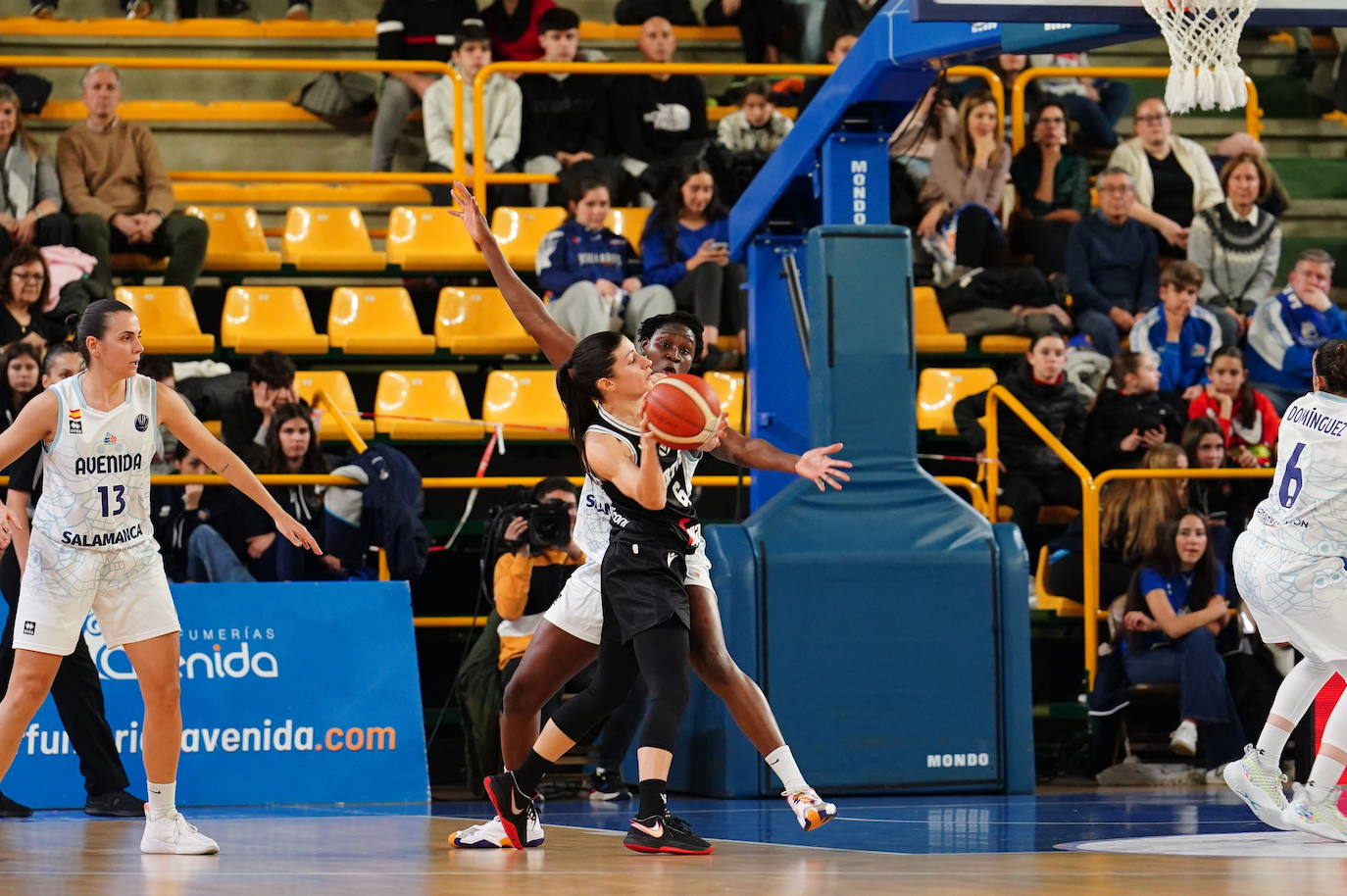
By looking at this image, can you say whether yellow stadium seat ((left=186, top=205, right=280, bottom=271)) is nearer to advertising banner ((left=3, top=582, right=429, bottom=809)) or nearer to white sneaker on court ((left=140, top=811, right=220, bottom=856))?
advertising banner ((left=3, top=582, right=429, bottom=809))

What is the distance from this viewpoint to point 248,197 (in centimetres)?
1472

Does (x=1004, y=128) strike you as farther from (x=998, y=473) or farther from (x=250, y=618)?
(x=250, y=618)

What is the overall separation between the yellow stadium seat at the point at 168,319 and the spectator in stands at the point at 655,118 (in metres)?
3.44

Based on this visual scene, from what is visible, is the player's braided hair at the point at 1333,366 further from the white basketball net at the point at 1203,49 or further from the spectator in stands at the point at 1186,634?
the spectator in stands at the point at 1186,634

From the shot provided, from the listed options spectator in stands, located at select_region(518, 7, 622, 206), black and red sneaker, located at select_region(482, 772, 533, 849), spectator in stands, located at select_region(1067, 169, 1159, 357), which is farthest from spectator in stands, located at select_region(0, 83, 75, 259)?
black and red sneaker, located at select_region(482, 772, 533, 849)

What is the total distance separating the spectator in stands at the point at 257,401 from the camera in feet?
35.3

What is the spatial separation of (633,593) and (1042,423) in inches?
226

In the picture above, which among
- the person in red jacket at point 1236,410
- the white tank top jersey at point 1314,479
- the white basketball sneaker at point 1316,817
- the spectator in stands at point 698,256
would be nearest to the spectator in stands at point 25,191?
the spectator in stands at point 698,256

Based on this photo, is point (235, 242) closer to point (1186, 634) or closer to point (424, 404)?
point (424, 404)

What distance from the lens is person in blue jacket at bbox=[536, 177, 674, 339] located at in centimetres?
1245

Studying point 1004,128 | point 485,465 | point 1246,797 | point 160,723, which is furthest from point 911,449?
point 1004,128

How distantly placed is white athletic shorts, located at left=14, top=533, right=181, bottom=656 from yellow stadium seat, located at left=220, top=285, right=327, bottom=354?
19.3ft

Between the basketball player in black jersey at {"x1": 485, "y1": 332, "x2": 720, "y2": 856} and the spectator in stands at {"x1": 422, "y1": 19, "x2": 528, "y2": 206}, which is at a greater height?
the spectator in stands at {"x1": 422, "y1": 19, "x2": 528, "y2": 206}

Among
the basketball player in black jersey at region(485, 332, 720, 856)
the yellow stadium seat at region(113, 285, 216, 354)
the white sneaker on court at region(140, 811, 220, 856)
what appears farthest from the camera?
the yellow stadium seat at region(113, 285, 216, 354)
